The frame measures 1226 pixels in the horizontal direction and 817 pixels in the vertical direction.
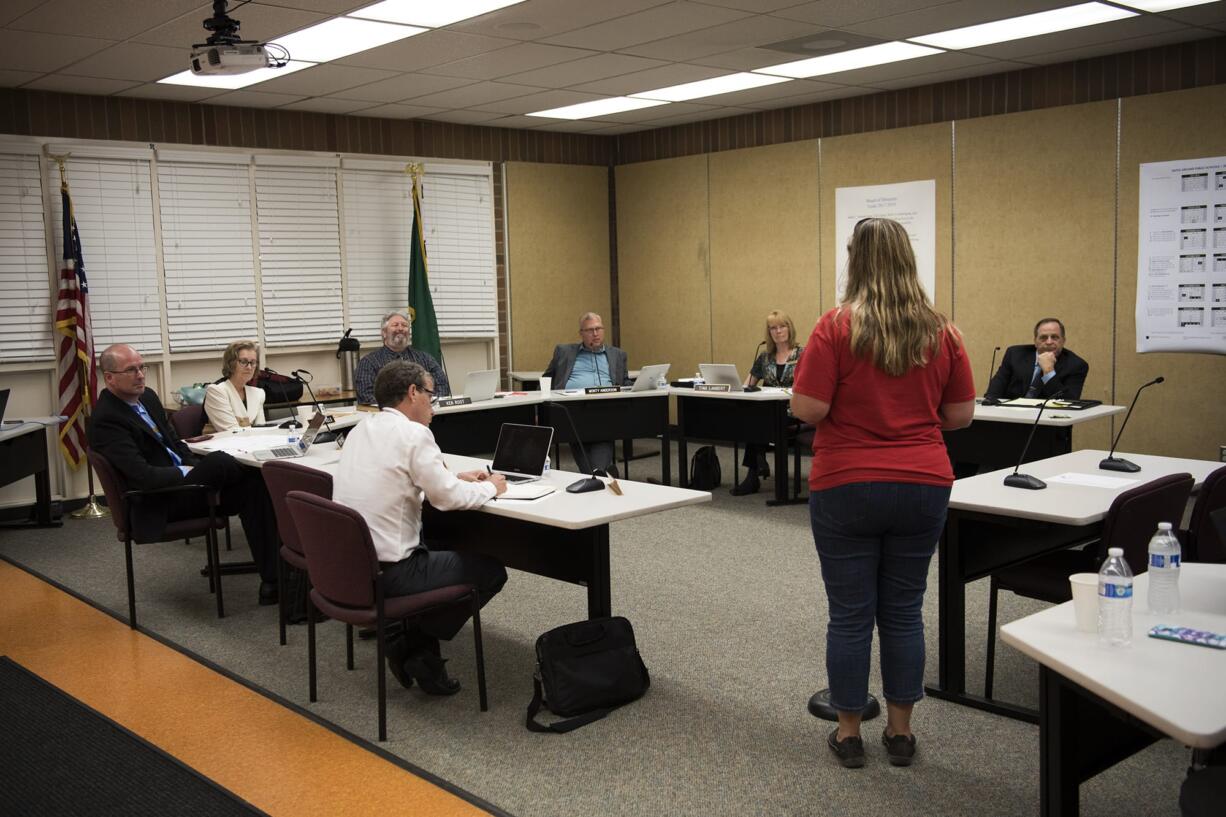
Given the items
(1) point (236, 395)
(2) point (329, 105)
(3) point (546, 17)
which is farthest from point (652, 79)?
(1) point (236, 395)

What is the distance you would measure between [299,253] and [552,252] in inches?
99.6

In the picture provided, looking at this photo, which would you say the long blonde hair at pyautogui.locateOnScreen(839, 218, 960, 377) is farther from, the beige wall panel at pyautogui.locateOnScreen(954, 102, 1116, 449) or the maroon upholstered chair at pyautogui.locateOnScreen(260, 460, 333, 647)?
the beige wall panel at pyautogui.locateOnScreen(954, 102, 1116, 449)

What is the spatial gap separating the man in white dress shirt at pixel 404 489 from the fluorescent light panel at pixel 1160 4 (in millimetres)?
4458

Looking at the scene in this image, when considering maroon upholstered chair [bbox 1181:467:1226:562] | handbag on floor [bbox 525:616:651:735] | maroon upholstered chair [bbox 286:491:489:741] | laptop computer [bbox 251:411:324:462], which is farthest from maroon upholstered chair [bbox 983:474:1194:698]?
laptop computer [bbox 251:411:324:462]

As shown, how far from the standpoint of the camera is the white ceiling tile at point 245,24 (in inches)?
204

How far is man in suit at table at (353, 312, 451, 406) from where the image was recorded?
6.84m

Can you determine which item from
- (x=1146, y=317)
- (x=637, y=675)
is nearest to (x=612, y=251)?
(x=1146, y=317)

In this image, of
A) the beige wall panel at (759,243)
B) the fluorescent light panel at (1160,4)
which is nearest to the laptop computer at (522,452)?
the fluorescent light panel at (1160,4)

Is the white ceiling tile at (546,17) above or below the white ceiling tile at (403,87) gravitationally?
below

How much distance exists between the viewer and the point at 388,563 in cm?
357

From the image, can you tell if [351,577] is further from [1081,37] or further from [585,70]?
[1081,37]

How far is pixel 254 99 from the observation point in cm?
776

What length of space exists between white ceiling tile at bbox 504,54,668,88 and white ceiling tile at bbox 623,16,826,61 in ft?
0.61

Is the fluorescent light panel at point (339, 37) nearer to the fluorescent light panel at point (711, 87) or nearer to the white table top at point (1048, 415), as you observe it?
the fluorescent light panel at point (711, 87)
